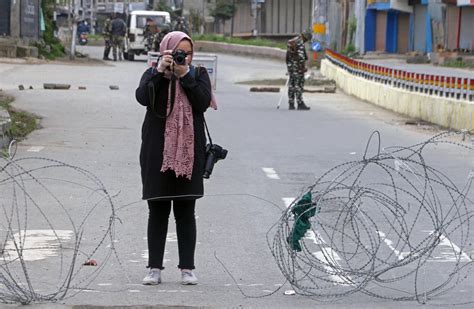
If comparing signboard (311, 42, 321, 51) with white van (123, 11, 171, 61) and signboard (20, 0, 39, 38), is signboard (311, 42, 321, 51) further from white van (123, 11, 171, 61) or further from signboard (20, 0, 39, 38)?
signboard (20, 0, 39, 38)

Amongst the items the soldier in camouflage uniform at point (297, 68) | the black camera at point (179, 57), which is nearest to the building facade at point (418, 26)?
the soldier in camouflage uniform at point (297, 68)

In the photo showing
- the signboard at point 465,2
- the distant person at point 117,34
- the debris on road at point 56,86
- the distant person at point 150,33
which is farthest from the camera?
the signboard at point 465,2

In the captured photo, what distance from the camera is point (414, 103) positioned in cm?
2369

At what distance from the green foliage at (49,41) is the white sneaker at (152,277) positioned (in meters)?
35.0

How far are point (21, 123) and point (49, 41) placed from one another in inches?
1050

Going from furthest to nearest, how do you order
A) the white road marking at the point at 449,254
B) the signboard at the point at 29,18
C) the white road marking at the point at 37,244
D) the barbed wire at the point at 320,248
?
the signboard at the point at 29,18
the white road marking at the point at 449,254
the white road marking at the point at 37,244
the barbed wire at the point at 320,248

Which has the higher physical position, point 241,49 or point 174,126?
point 174,126

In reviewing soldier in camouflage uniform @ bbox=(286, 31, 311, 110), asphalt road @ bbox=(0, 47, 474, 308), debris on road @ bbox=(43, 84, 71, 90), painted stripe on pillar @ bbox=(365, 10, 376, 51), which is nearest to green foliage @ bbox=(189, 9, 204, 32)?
painted stripe on pillar @ bbox=(365, 10, 376, 51)

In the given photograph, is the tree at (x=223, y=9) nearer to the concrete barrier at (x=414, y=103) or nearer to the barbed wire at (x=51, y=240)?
the concrete barrier at (x=414, y=103)

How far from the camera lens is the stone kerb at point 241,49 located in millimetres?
55122

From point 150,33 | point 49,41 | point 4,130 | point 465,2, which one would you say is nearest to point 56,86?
point 4,130

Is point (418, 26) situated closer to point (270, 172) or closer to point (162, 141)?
point (270, 172)

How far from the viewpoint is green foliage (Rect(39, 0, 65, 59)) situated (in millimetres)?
42156

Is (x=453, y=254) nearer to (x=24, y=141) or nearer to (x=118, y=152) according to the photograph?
(x=118, y=152)
